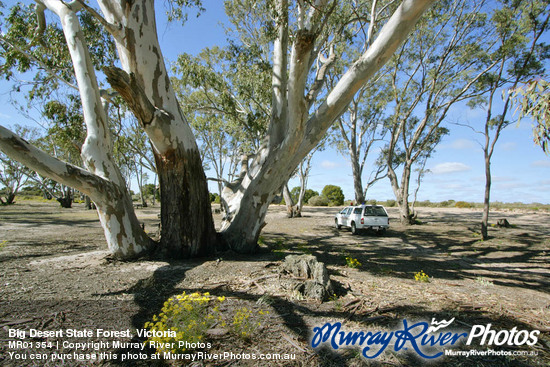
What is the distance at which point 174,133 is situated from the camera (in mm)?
4836

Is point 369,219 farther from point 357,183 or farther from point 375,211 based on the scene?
point 357,183

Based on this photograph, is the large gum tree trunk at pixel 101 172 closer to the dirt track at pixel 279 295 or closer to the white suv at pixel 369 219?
the dirt track at pixel 279 295

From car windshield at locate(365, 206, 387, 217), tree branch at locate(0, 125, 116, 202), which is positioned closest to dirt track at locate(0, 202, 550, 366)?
tree branch at locate(0, 125, 116, 202)

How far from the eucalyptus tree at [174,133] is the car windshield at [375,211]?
7676 millimetres

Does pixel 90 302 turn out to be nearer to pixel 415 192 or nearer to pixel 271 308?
pixel 271 308

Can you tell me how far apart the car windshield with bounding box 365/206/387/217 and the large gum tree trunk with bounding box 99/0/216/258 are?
8.67 m

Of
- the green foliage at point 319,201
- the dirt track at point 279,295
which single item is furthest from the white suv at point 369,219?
the green foliage at point 319,201

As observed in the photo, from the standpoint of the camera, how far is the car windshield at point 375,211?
39.6 ft

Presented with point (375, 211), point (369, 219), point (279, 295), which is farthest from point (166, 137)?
point (375, 211)

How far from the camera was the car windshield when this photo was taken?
12.1 m

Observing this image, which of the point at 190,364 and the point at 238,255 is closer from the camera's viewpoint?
the point at 190,364

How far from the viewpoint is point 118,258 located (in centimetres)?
511

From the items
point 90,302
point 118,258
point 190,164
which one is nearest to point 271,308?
point 90,302

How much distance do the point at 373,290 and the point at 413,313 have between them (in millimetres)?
783
